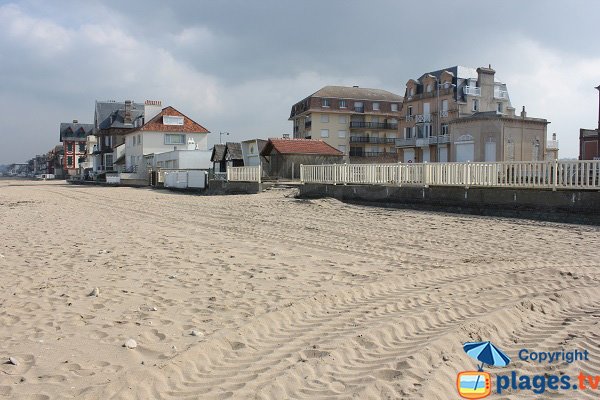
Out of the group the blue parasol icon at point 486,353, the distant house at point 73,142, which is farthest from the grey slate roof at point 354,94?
the blue parasol icon at point 486,353

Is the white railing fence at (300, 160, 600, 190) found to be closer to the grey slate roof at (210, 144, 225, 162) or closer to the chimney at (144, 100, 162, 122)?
the grey slate roof at (210, 144, 225, 162)

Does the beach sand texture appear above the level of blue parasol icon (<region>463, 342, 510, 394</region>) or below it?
above

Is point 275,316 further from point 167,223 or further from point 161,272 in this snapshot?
point 167,223

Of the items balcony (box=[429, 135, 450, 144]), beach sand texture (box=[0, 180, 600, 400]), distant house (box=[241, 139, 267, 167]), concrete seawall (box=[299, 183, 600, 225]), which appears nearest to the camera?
beach sand texture (box=[0, 180, 600, 400])

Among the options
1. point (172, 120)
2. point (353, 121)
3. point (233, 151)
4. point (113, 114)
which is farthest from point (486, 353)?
point (113, 114)

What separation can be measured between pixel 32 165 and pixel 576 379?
213 meters

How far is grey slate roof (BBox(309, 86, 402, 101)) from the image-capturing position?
269 feet

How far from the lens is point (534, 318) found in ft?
16.9

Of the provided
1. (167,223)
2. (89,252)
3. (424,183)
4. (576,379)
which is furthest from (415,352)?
(424,183)

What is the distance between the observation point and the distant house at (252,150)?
1659 inches

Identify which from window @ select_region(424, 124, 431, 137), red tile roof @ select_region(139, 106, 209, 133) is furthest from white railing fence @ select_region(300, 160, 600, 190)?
red tile roof @ select_region(139, 106, 209, 133)

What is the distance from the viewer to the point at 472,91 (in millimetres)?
60219

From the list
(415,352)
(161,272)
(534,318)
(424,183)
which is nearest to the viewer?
(415,352)

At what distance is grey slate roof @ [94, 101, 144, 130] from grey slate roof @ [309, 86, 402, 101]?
28.1 m
